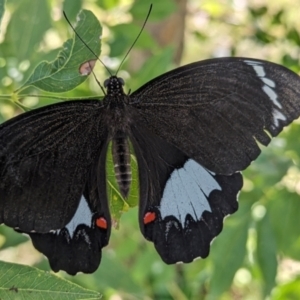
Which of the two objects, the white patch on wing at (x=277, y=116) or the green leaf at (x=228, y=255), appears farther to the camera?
the green leaf at (x=228, y=255)

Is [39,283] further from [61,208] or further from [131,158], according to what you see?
[131,158]

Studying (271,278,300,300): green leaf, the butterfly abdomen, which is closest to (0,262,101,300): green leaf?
the butterfly abdomen

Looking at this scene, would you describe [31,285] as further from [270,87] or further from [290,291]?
[290,291]

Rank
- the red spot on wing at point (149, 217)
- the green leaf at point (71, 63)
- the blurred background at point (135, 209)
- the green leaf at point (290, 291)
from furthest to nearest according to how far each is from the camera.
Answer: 1. the green leaf at point (290, 291)
2. the blurred background at point (135, 209)
3. the red spot on wing at point (149, 217)
4. the green leaf at point (71, 63)

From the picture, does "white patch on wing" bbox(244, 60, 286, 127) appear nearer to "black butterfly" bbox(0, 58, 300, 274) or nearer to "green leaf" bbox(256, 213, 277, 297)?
"black butterfly" bbox(0, 58, 300, 274)

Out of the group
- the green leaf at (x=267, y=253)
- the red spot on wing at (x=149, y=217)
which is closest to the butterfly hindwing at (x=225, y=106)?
the red spot on wing at (x=149, y=217)

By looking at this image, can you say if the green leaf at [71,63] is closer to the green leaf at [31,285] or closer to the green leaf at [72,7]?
the green leaf at [31,285]

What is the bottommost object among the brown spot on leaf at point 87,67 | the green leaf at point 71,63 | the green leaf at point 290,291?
the green leaf at point 290,291
